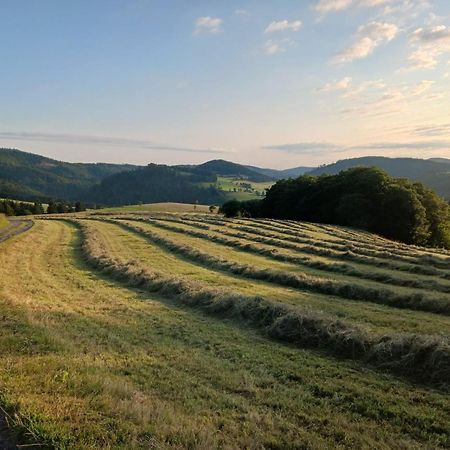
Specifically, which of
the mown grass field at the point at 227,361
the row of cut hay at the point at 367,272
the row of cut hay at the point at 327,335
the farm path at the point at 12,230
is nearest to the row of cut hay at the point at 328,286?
the mown grass field at the point at 227,361

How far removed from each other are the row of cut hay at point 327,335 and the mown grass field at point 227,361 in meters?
0.04

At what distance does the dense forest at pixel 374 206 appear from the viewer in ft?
222

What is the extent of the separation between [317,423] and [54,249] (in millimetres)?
35172

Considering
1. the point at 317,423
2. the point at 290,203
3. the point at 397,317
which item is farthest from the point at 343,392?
the point at 290,203

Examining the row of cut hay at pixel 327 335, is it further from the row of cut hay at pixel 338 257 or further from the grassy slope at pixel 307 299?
the row of cut hay at pixel 338 257

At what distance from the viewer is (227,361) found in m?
11.4

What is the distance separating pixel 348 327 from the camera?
12664 mm

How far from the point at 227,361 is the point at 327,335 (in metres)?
3.08

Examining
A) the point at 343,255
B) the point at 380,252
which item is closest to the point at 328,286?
the point at 343,255

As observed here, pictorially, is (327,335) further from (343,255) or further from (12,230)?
(12,230)

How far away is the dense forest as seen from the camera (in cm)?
6775

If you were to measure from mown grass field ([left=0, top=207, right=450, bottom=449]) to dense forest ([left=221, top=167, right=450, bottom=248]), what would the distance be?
45831 millimetres

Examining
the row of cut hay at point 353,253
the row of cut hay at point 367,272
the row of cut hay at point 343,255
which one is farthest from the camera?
the row of cut hay at point 353,253

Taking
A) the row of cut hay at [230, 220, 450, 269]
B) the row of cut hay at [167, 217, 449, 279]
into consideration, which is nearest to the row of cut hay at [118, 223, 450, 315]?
the row of cut hay at [167, 217, 449, 279]
